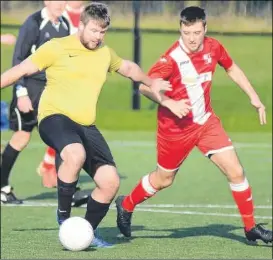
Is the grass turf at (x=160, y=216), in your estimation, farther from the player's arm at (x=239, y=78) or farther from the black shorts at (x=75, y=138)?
the player's arm at (x=239, y=78)

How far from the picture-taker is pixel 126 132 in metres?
17.0

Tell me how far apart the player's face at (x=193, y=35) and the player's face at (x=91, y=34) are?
0.77m

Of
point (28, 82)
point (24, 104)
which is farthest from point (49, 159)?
point (24, 104)

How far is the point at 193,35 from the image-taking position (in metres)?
8.61

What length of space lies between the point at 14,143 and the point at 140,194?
7.61ft

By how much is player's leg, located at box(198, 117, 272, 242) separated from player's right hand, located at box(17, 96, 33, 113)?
231 centimetres

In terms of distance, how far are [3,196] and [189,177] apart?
2.92 m

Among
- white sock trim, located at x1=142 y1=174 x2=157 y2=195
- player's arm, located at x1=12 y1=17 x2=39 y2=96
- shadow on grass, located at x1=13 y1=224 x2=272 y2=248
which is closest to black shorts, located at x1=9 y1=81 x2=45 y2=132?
player's arm, located at x1=12 y1=17 x2=39 y2=96

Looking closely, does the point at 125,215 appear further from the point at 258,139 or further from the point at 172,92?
the point at 258,139

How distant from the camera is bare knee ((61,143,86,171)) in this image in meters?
7.96

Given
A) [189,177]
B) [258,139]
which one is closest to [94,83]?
[189,177]

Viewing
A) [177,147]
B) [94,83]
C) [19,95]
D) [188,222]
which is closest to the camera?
[94,83]

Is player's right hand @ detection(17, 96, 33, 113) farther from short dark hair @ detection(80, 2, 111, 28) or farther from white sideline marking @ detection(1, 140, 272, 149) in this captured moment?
white sideline marking @ detection(1, 140, 272, 149)

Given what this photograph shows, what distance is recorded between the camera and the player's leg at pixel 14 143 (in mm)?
10906
